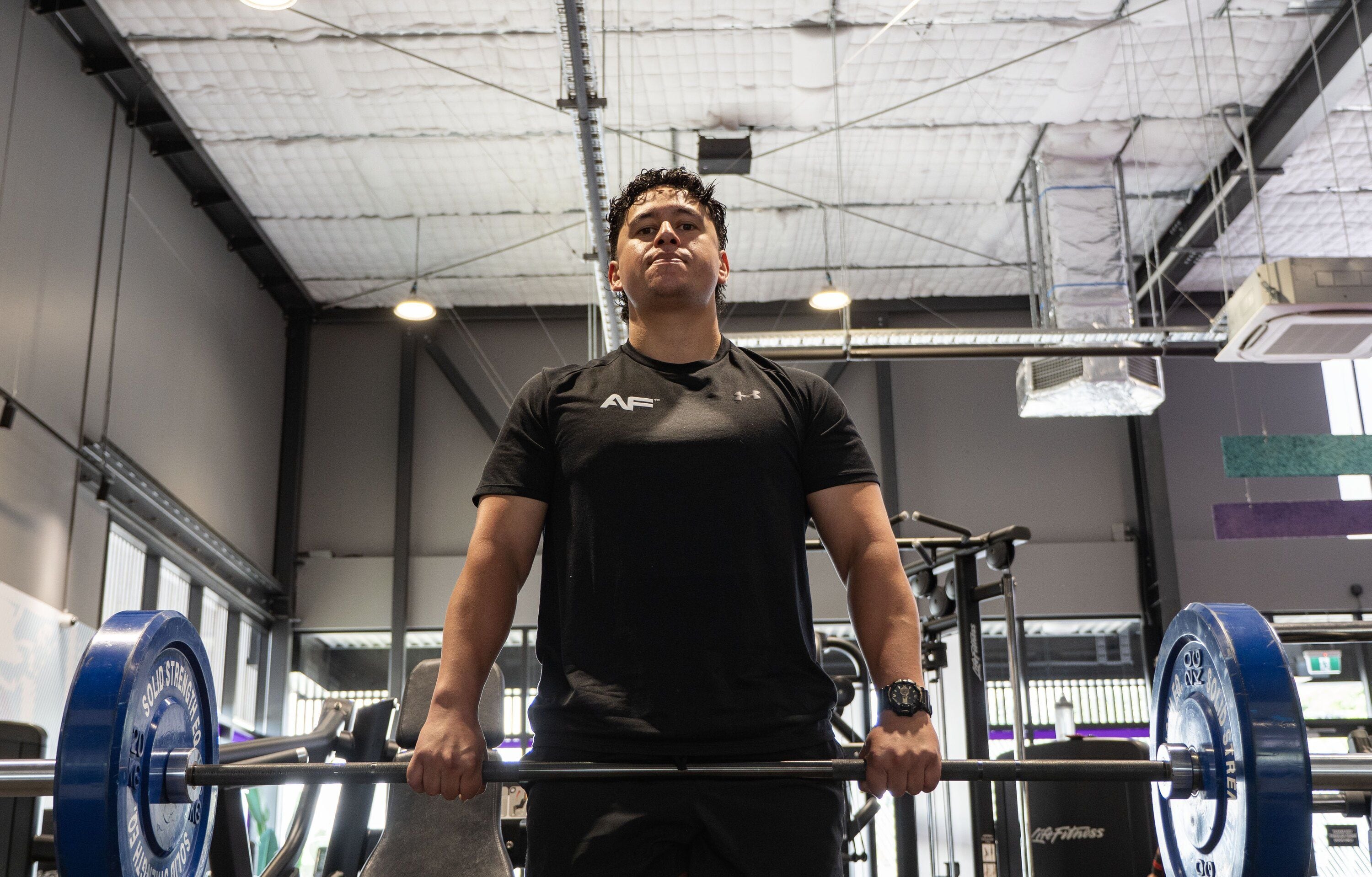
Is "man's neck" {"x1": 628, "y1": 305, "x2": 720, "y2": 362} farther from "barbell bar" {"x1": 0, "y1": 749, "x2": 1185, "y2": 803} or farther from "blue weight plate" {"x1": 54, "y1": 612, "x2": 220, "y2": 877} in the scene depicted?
"blue weight plate" {"x1": 54, "y1": 612, "x2": 220, "y2": 877}

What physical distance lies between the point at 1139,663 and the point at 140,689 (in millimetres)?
8813

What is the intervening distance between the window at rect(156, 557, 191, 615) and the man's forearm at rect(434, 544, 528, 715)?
645cm

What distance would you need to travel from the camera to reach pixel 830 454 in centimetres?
177

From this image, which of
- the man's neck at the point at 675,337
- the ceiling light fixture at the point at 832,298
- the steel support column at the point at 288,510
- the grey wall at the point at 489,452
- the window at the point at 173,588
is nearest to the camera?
the man's neck at the point at 675,337

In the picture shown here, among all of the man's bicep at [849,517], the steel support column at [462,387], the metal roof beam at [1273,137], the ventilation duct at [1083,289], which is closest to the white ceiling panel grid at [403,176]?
the steel support column at [462,387]

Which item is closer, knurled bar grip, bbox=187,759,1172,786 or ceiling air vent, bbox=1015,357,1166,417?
knurled bar grip, bbox=187,759,1172,786

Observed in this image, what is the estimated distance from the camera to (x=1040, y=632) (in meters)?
9.66

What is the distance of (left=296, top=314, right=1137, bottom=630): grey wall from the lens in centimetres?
947

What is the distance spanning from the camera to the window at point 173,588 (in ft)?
25.1

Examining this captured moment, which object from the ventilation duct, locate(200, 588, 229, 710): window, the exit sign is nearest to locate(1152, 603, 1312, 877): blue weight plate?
the ventilation duct

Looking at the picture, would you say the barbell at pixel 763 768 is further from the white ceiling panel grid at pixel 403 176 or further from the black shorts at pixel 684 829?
the white ceiling panel grid at pixel 403 176

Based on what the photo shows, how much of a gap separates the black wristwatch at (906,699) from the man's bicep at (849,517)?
20 cm

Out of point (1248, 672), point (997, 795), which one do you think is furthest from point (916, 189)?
point (1248, 672)

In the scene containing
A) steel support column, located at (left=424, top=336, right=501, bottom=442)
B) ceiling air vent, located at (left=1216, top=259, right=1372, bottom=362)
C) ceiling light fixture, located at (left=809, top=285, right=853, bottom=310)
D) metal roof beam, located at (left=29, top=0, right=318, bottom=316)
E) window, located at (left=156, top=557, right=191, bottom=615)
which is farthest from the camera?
steel support column, located at (left=424, top=336, right=501, bottom=442)
